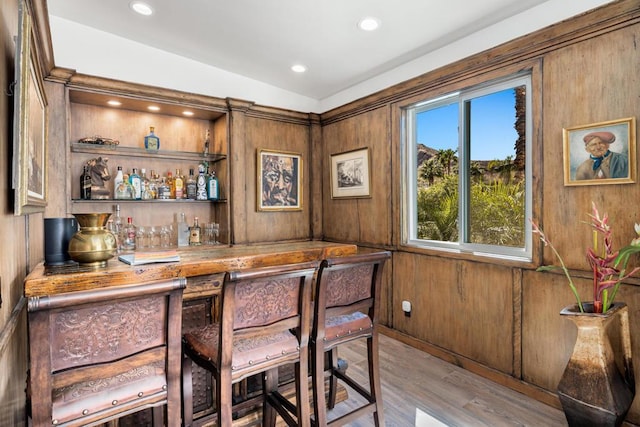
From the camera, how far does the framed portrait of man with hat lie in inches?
76.2

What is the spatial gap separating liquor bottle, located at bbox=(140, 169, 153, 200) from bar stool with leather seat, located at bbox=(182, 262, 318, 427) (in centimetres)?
220

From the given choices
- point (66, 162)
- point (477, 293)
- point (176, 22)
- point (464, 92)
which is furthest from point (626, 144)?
point (66, 162)

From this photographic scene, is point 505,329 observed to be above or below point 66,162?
below

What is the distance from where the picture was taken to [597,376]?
1802 mm

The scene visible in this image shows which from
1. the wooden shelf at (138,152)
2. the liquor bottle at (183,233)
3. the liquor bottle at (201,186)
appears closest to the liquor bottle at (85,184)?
the wooden shelf at (138,152)

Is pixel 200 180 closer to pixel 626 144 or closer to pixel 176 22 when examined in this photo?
pixel 176 22

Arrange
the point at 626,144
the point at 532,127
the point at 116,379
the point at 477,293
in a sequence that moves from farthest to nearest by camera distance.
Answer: the point at 477,293 → the point at 532,127 → the point at 626,144 → the point at 116,379

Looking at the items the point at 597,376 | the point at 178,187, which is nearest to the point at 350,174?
the point at 178,187

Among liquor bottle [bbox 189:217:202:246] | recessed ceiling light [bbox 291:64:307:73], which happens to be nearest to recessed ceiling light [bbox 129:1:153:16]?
recessed ceiling light [bbox 291:64:307:73]

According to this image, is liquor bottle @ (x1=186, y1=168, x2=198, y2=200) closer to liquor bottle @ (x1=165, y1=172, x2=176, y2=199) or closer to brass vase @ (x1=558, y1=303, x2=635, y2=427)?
liquor bottle @ (x1=165, y1=172, x2=176, y2=199)

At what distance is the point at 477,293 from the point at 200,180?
2.90 meters

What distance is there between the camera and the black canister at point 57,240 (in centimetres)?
178

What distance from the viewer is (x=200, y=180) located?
12.2 feet

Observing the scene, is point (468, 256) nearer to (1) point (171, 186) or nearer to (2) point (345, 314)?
(2) point (345, 314)
